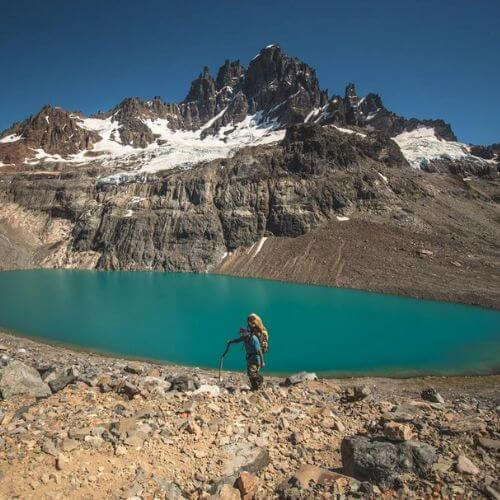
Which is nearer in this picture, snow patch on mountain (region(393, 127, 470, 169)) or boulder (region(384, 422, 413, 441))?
boulder (region(384, 422, 413, 441))

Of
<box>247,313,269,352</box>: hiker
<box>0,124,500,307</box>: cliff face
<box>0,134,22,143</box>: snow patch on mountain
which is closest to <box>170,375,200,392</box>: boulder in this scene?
<box>247,313,269,352</box>: hiker

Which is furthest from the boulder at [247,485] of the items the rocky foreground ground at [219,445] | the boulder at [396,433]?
the boulder at [396,433]

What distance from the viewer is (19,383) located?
34.8 feet

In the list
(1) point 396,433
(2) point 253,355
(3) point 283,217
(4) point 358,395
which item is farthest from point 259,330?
(3) point 283,217

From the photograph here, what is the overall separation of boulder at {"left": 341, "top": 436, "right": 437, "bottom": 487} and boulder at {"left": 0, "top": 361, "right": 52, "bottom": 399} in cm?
832

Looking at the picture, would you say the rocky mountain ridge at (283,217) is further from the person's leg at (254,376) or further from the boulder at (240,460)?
the boulder at (240,460)

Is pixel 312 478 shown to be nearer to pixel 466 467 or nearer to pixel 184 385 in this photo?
pixel 466 467

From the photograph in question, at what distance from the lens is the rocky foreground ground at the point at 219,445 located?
6.75 m

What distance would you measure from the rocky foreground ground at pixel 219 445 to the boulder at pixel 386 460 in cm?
2

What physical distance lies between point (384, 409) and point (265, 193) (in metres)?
92.0

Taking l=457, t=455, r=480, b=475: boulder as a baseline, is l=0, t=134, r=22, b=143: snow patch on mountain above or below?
above

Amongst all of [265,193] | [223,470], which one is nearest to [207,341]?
[223,470]

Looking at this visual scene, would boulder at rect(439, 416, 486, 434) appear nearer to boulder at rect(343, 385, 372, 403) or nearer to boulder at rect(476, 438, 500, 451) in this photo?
boulder at rect(476, 438, 500, 451)

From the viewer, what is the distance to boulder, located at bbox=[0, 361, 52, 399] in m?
10.3
